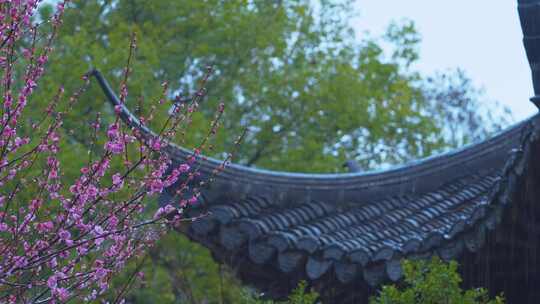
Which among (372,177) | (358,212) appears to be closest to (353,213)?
(358,212)

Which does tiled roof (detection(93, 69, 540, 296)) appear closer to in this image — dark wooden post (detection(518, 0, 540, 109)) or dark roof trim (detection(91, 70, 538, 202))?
dark roof trim (detection(91, 70, 538, 202))

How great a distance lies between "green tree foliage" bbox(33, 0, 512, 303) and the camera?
1456 centimetres

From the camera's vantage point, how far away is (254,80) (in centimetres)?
1720

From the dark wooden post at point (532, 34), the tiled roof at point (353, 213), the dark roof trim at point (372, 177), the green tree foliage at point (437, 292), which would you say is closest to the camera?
the dark wooden post at point (532, 34)

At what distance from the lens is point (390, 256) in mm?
5992

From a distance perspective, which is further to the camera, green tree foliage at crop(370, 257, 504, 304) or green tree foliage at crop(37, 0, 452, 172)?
green tree foliage at crop(37, 0, 452, 172)

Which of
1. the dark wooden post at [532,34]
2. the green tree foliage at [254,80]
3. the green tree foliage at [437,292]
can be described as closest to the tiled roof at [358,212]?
the dark wooden post at [532,34]

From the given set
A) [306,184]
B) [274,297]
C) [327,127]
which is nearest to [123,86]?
[274,297]

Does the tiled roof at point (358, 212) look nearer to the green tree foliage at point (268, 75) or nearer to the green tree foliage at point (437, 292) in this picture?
the green tree foliage at point (437, 292)

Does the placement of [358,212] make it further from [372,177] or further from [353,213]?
[372,177]

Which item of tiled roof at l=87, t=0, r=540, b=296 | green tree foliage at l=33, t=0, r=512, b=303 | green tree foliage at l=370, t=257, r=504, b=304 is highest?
green tree foliage at l=33, t=0, r=512, b=303

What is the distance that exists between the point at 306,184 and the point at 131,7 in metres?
9.90

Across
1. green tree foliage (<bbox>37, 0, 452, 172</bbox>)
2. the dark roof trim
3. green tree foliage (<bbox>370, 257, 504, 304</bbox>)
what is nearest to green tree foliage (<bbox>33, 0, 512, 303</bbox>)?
green tree foliage (<bbox>37, 0, 452, 172</bbox>)

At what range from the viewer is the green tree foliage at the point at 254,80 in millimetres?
14562
